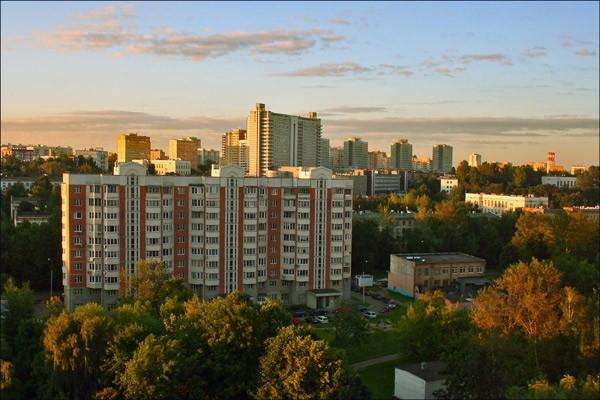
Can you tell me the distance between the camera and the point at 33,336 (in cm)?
1917

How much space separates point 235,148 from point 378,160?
50132 mm

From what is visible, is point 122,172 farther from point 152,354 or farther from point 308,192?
point 152,354

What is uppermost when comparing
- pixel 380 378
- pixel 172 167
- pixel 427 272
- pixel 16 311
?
pixel 172 167

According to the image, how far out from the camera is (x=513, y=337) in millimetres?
19469

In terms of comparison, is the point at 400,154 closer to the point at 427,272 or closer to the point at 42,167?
the point at 42,167

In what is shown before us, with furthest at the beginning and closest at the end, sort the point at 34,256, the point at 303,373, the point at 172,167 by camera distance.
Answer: the point at 172,167 → the point at 34,256 → the point at 303,373

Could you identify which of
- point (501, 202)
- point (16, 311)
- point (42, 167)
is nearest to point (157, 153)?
point (42, 167)

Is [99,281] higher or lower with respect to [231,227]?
lower

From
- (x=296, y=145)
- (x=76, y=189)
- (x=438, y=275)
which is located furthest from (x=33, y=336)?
(x=296, y=145)

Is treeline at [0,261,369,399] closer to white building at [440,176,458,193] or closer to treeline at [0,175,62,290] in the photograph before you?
treeline at [0,175,62,290]

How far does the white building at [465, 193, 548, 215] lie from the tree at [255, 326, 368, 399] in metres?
49.6

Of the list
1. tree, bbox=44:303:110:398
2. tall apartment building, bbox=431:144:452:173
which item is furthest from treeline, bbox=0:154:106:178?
tall apartment building, bbox=431:144:452:173

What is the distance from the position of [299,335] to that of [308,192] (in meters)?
16.6

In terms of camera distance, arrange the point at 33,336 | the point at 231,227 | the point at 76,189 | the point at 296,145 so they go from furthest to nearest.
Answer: the point at 296,145
the point at 231,227
the point at 76,189
the point at 33,336
